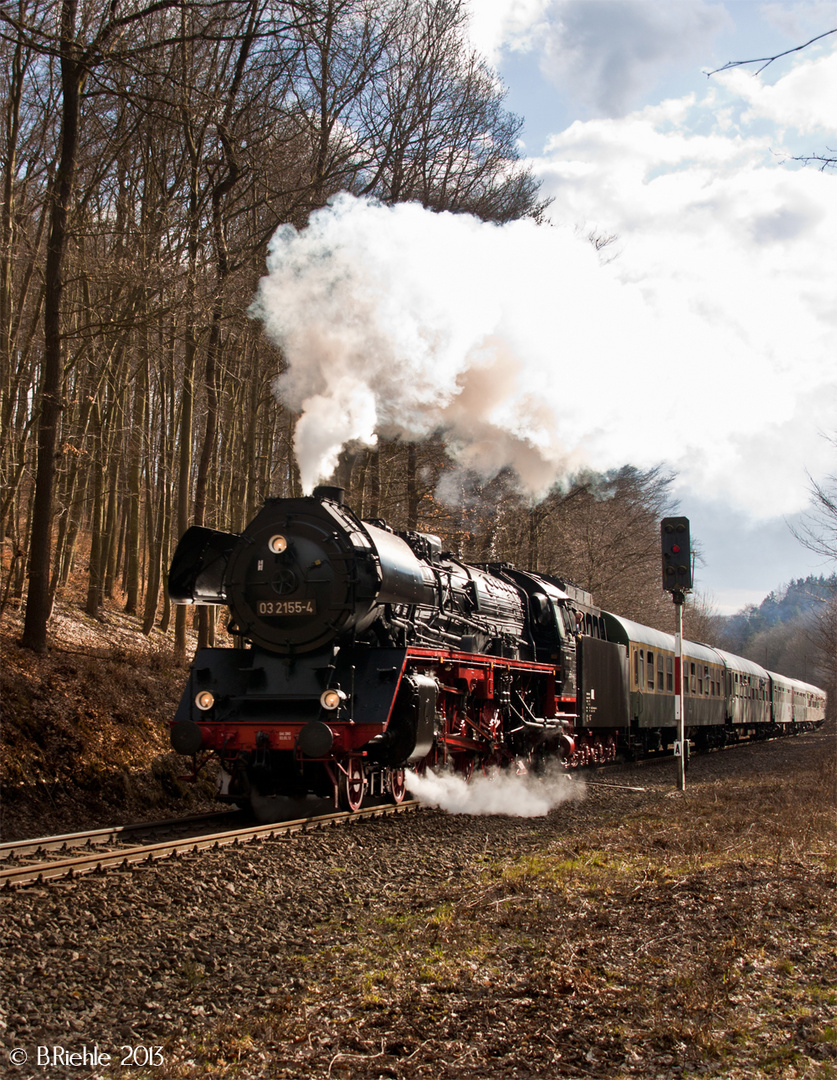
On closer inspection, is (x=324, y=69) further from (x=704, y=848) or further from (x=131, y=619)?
(x=704, y=848)

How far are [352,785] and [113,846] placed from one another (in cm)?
258

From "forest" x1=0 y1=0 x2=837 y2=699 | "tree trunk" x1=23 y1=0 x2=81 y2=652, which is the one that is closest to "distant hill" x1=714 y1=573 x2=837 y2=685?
"forest" x1=0 y1=0 x2=837 y2=699

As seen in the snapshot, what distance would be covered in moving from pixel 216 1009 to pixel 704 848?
16.5 feet

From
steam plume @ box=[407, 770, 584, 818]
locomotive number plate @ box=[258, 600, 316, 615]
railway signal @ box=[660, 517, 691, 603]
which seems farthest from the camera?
railway signal @ box=[660, 517, 691, 603]

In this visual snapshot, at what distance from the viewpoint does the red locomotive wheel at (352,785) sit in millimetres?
8867

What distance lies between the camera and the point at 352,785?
913cm

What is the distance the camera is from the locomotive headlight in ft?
28.0

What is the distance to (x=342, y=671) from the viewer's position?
9133 millimetres

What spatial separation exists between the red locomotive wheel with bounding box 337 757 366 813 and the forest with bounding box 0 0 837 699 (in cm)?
582

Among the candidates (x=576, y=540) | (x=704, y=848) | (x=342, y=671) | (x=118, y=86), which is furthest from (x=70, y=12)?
Result: (x=576, y=540)

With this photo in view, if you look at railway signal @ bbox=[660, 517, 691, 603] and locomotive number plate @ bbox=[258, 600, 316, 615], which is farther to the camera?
railway signal @ bbox=[660, 517, 691, 603]

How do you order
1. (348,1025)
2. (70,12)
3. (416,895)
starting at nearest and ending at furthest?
1. (348,1025)
2. (416,895)
3. (70,12)

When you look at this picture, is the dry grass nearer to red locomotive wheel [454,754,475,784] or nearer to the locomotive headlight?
the locomotive headlight

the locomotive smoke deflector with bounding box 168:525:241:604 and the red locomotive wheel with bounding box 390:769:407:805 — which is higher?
the locomotive smoke deflector with bounding box 168:525:241:604
